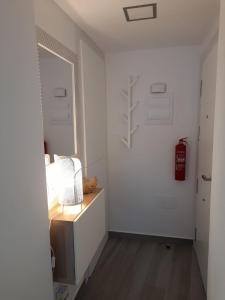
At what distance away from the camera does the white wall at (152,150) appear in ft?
8.62

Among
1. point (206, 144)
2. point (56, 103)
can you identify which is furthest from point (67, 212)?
point (206, 144)

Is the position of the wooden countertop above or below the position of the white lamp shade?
below

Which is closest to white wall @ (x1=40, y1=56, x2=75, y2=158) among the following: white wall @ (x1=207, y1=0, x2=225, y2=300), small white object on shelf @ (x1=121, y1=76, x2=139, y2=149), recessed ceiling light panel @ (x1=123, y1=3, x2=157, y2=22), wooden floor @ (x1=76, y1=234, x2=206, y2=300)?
recessed ceiling light panel @ (x1=123, y1=3, x2=157, y2=22)

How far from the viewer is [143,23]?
6.48 feet

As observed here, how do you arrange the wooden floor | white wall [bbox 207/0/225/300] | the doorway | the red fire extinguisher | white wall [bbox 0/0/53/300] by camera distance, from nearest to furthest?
white wall [bbox 0/0/53/300]
white wall [bbox 207/0/225/300]
the doorway
the wooden floor
the red fire extinguisher

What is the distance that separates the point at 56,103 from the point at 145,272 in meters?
1.91

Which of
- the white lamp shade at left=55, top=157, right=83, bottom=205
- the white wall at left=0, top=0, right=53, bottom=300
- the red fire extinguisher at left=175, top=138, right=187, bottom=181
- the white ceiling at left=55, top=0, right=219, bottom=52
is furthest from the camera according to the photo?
the red fire extinguisher at left=175, top=138, right=187, bottom=181

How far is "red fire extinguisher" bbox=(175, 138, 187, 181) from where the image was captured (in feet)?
8.61

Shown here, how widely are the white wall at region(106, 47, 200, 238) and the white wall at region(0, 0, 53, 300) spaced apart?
1770 mm


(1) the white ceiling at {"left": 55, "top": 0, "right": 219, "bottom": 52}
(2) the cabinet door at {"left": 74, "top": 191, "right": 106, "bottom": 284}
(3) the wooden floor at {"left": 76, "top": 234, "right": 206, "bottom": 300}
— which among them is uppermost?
(1) the white ceiling at {"left": 55, "top": 0, "right": 219, "bottom": 52}

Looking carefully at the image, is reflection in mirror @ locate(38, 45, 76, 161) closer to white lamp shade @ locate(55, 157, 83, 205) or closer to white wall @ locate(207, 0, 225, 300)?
white lamp shade @ locate(55, 157, 83, 205)

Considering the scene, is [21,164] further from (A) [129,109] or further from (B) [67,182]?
(A) [129,109]

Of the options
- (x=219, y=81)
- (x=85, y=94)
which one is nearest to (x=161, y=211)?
(x=85, y=94)

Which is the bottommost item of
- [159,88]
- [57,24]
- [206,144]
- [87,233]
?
[87,233]
